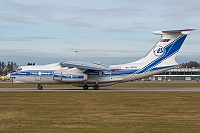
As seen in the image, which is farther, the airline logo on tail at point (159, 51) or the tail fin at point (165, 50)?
the airline logo on tail at point (159, 51)

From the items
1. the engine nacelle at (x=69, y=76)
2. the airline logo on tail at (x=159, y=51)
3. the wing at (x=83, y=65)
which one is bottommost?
the engine nacelle at (x=69, y=76)

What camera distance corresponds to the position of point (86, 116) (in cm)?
1744

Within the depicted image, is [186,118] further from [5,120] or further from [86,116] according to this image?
[5,120]

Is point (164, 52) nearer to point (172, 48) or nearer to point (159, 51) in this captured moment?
point (159, 51)

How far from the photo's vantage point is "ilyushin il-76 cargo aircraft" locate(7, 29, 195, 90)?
44.0 metres

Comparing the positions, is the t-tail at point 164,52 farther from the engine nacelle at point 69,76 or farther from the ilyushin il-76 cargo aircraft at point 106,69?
the engine nacelle at point 69,76

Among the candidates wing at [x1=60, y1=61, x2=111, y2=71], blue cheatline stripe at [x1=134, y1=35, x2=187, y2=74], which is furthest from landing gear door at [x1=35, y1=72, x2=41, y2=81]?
blue cheatline stripe at [x1=134, y1=35, x2=187, y2=74]

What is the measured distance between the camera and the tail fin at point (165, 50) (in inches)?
1726

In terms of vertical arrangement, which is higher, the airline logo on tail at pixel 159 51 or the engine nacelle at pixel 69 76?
the airline logo on tail at pixel 159 51

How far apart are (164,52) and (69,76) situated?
11320 millimetres

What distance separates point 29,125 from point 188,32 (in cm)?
3142

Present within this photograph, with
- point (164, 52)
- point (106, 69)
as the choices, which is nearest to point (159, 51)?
point (164, 52)

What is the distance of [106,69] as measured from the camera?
144ft

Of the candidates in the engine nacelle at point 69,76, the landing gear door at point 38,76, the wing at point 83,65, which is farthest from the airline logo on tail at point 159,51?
the landing gear door at point 38,76
